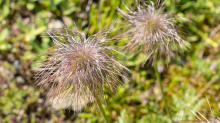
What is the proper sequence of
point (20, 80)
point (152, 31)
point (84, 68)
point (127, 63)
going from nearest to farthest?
point (84, 68) → point (152, 31) → point (127, 63) → point (20, 80)

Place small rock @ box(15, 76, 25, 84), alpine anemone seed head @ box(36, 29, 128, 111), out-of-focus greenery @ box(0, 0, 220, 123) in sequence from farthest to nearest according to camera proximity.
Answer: small rock @ box(15, 76, 25, 84)
out-of-focus greenery @ box(0, 0, 220, 123)
alpine anemone seed head @ box(36, 29, 128, 111)

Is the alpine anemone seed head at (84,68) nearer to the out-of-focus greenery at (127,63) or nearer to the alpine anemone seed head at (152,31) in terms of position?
the alpine anemone seed head at (152,31)

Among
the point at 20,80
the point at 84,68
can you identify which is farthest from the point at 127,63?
the point at 20,80

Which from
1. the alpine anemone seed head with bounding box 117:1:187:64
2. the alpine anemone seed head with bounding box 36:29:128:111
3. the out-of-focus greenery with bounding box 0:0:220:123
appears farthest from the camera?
the out-of-focus greenery with bounding box 0:0:220:123

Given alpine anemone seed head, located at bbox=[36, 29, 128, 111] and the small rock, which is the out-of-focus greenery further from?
alpine anemone seed head, located at bbox=[36, 29, 128, 111]

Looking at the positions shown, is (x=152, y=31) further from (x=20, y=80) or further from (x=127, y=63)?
(x=20, y=80)

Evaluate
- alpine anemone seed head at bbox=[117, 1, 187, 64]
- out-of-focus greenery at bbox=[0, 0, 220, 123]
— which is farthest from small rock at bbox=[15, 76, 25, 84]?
alpine anemone seed head at bbox=[117, 1, 187, 64]

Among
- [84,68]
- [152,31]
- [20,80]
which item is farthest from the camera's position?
[20,80]

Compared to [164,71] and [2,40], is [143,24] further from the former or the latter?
[2,40]
